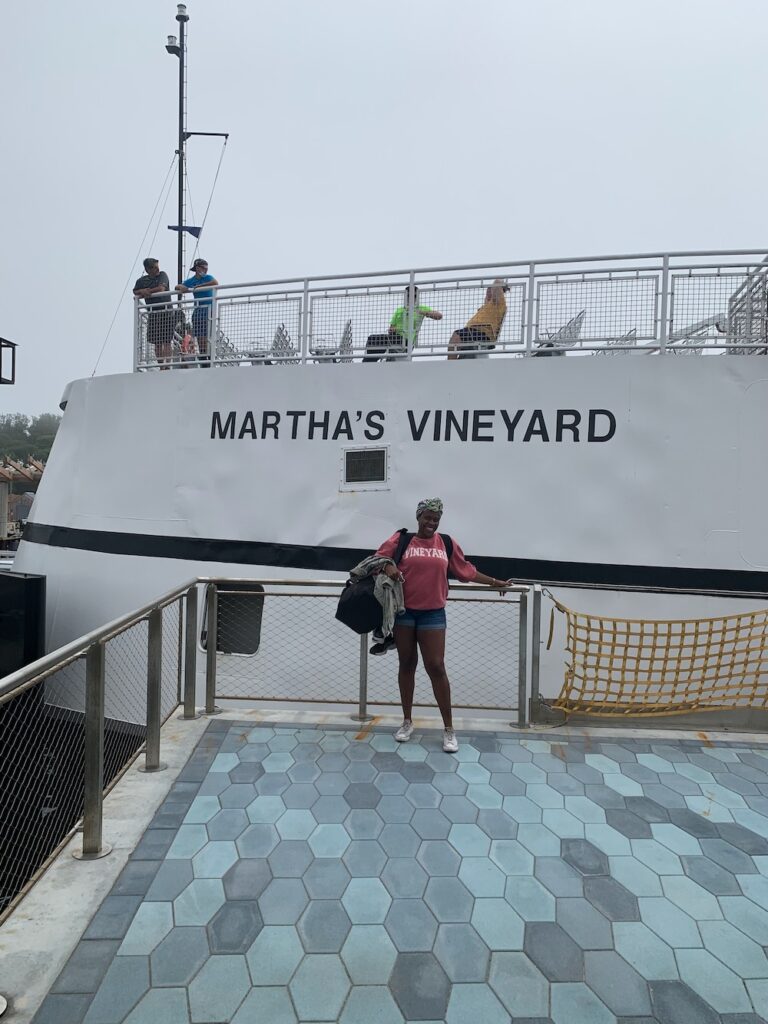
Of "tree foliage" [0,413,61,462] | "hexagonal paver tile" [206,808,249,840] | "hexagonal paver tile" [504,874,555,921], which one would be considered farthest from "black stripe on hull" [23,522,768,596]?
"tree foliage" [0,413,61,462]

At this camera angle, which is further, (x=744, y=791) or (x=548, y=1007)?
(x=744, y=791)

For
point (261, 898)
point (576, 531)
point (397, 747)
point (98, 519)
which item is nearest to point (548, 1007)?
point (261, 898)

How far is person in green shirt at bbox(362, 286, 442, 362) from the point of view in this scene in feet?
21.0

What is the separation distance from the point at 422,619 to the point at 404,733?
2.63ft

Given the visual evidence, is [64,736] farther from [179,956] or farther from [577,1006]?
[577,1006]

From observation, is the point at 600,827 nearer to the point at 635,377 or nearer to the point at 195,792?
the point at 195,792

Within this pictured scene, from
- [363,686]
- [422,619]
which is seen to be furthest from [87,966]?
[363,686]

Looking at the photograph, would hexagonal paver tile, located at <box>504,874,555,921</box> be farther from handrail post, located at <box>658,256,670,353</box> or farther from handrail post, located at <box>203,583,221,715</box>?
handrail post, located at <box>658,256,670,353</box>

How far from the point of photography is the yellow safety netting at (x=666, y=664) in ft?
16.9

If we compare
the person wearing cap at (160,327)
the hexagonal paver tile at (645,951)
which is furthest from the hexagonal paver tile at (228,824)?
the person wearing cap at (160,327)

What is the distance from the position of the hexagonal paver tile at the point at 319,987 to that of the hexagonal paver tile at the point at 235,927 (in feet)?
0.84

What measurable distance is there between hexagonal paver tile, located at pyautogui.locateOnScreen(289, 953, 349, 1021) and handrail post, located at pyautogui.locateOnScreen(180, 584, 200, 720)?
94.0 inches

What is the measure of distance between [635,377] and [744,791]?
3.43m

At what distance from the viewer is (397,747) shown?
4.31m
